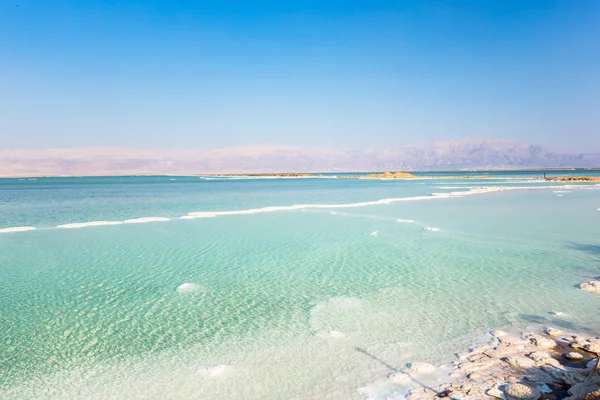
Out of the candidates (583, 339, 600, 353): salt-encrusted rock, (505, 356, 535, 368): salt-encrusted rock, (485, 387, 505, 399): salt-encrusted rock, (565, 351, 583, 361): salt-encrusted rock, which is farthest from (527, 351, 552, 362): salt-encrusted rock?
(485, 387, 505, 399): salt-encrusted rock

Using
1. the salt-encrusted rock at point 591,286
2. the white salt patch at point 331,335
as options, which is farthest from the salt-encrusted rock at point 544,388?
the salt-encrusted rock at point 591,286

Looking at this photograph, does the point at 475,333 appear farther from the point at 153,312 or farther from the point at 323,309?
the point at 153,312

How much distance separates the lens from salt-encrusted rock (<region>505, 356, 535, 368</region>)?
250 inches

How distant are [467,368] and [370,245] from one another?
10.8m

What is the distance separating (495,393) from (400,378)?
1316mm

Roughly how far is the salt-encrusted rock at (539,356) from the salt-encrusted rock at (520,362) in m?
0.11

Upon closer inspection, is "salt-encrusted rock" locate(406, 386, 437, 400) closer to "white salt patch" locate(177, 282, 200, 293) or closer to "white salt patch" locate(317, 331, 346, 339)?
"white salt patch" locate(317, 331, 346, 339)

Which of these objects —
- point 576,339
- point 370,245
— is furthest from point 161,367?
point 370,245

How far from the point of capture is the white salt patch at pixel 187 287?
35.9 feet

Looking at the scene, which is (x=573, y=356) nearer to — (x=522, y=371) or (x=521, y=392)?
(x=522, y=371)

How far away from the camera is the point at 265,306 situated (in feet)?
31.9

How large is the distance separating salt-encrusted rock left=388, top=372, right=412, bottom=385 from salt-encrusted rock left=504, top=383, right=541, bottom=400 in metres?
1.33

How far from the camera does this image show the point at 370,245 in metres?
17.2

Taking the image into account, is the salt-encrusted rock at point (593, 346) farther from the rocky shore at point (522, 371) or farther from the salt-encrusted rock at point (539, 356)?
the salt-encrusted rock at point (539, 356)
